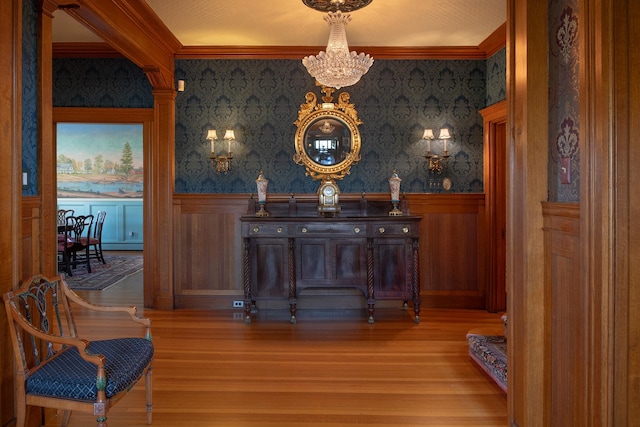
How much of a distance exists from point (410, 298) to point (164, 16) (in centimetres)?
363

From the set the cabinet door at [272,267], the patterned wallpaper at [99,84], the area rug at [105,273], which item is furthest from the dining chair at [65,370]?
the area rug at [105,273]

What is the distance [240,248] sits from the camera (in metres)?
5.50

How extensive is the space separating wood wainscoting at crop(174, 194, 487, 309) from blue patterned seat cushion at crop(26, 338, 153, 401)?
2924 millimetres

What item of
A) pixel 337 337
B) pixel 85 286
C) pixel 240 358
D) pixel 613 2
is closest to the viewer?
pixel 613 2

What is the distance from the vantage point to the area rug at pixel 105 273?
6.95m

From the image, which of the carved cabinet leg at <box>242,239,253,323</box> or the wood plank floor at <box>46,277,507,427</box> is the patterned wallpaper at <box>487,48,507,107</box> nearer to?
the wood plank floor at <box>46,277,507,427</box>

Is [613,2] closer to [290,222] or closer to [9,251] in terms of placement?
[9,251]

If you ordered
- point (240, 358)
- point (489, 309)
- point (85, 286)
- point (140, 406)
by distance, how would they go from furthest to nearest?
1. point (85, 286)
2. point (489, 309)
3. point (240, 358)
4. point (140, 406)

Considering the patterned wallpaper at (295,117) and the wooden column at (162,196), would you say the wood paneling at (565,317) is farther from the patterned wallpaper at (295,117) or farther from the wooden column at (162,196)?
the wooden column at (162,196)

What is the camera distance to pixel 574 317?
184 cm

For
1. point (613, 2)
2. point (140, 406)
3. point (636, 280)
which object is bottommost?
point (140, 406)

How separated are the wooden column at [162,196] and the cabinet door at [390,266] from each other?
7.69ft

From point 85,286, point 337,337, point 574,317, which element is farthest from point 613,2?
point 85,286

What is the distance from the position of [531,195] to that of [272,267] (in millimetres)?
3298
